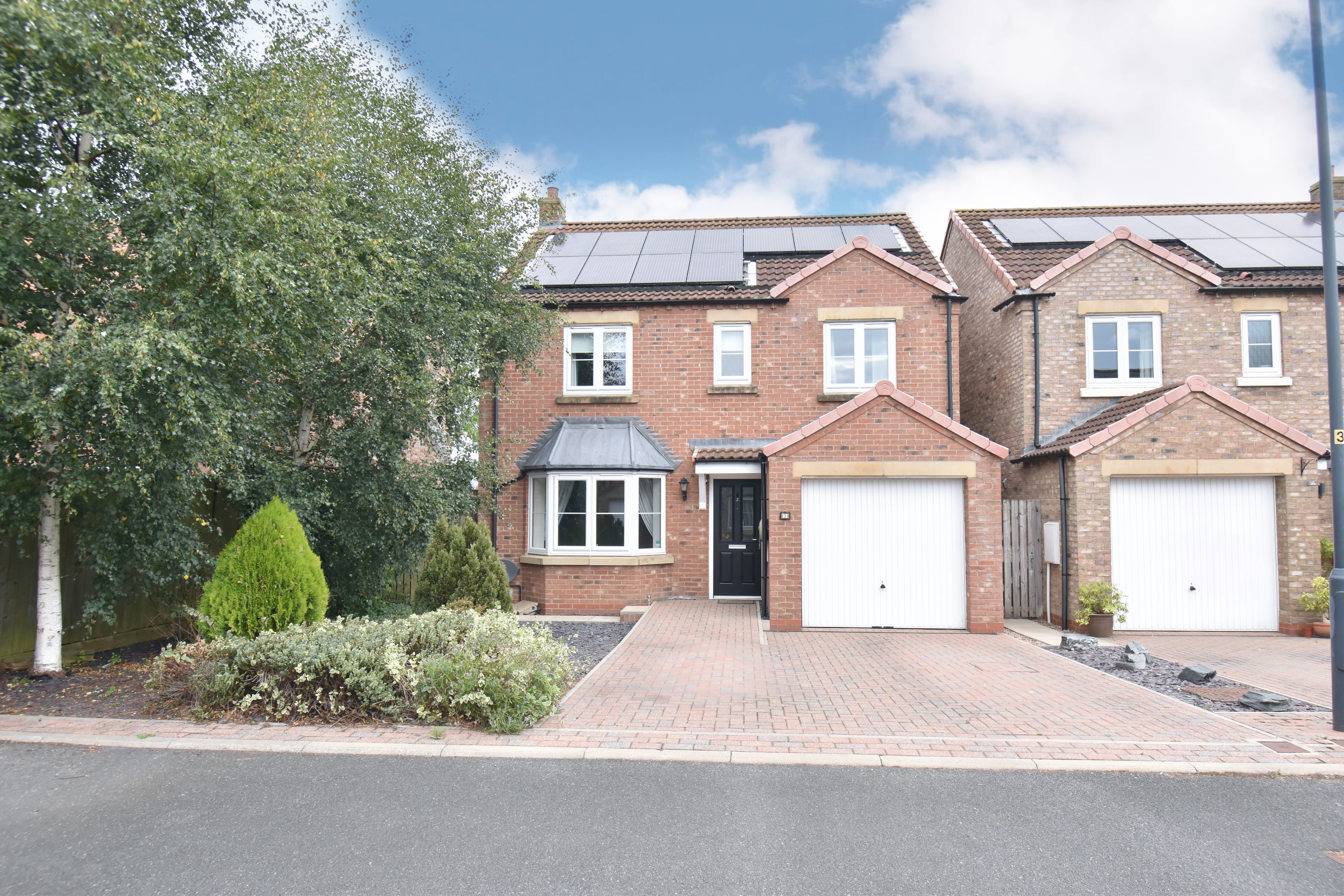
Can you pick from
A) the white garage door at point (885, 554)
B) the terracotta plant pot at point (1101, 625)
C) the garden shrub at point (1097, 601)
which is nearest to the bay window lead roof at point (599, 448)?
the white garage door at point (885, 554)

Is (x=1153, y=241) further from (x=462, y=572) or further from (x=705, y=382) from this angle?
(x=462, y=572)

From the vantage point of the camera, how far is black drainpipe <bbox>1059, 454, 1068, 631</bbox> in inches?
481

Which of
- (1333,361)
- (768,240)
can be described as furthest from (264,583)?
(768,240)

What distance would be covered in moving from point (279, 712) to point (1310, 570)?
1405 centimetres

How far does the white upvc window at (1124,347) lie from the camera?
46.3 ft

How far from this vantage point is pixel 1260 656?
10.2 metres

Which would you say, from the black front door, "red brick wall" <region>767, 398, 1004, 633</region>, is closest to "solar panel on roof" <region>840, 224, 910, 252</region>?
"red brick wall" <region>767, 398, 1004, 633</region>

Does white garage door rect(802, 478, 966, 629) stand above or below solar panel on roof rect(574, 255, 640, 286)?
below

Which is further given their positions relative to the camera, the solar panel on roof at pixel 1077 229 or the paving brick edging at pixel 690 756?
the solar panel on roof at pixel 1077 229

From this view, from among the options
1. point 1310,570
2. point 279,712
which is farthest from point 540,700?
point 1310,570

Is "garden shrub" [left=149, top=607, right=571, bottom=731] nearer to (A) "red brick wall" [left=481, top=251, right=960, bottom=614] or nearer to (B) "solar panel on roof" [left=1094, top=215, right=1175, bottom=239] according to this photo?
(A) "red brick wall" [left=481, top=251, right=960, bottom=614]

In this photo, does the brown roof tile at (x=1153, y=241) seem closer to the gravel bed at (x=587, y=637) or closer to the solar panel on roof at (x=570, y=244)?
the solar panel on roof at (x=570, y=244)

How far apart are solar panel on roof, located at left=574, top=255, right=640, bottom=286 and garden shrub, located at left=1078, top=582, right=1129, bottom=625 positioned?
9.73 meters

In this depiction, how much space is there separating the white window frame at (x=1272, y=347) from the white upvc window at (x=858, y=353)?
20.2 feet
